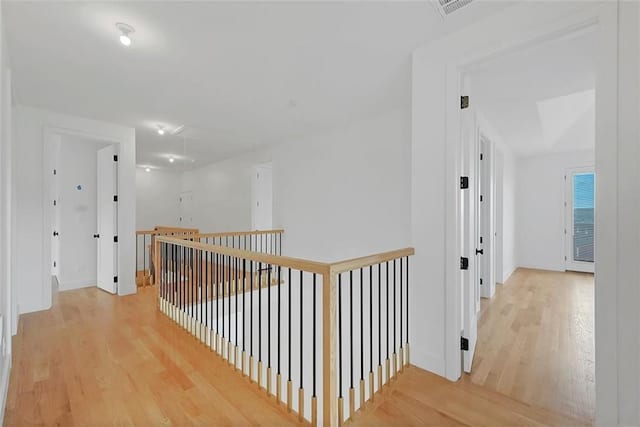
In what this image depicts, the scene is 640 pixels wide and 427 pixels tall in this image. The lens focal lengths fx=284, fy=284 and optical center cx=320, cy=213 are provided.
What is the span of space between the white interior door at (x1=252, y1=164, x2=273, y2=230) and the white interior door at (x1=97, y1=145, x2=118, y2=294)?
2507mm

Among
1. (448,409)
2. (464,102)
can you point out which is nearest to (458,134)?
(464,102)

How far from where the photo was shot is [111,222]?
4.17m

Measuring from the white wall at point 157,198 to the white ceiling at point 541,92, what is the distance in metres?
8.00

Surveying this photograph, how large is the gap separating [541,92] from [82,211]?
21.0ft

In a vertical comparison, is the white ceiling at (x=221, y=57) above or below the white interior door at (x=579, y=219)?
above

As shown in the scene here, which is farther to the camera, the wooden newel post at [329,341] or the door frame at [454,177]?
the door frame at [454,177]

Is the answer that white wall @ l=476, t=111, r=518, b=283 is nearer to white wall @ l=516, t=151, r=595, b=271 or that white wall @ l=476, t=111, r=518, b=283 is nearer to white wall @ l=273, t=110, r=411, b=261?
white wall @ l=516, t=151, r=595, b=271

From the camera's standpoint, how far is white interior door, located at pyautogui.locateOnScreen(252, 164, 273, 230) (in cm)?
610

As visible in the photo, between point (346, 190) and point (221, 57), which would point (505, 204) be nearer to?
point (346, 190)

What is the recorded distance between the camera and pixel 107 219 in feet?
14.0

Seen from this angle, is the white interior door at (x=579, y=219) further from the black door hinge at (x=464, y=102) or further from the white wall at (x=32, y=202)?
the white wall at (x=32, y=202)

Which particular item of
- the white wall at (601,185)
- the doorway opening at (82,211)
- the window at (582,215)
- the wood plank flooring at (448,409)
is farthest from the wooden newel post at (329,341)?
the window at (582,215)

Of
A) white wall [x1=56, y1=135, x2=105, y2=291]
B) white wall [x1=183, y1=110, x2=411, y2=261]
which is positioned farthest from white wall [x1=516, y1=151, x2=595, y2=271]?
white wall [x1=56, y1=135, x2=105, y2=291]

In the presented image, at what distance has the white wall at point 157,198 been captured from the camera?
776 cm
